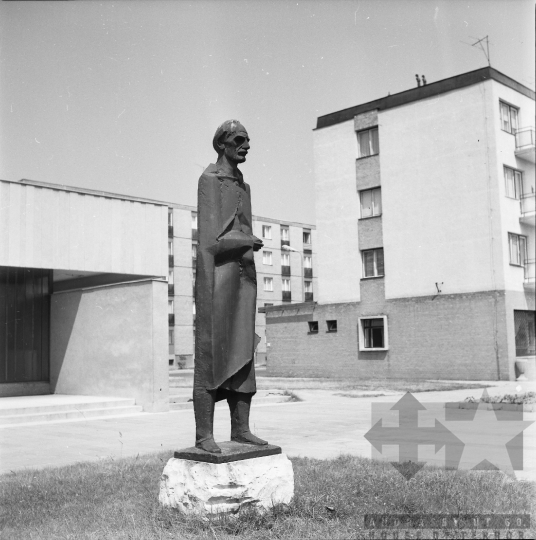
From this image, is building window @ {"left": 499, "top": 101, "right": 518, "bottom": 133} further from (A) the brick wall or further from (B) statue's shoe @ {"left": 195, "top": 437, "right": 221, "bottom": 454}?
(B) statue's shoe @ {"left": 195, "top": 437, "right": 221, "bottom": 454}

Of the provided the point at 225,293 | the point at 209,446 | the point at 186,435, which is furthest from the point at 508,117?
the point at 209,446

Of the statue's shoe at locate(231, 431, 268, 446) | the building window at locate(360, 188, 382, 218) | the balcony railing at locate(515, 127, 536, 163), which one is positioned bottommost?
the statue's shoe at locate(231, 431, 268, 446)

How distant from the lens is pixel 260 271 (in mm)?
67875

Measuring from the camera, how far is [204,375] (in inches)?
230

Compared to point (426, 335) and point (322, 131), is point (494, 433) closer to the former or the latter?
point (426, 335)

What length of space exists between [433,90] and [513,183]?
5431mm

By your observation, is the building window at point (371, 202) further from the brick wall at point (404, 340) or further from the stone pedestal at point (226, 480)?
the stone pedestal at point (226, 480)

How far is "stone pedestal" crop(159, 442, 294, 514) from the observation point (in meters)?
5.45

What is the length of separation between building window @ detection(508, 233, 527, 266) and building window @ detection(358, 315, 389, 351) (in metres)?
6.42

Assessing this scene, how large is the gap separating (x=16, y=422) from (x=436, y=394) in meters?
12.1

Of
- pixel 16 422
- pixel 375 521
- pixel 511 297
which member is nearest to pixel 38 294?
pixel 16 422

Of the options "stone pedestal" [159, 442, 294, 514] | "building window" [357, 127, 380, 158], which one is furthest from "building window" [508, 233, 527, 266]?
"stone pedestal" [159, 442, 294, 514]

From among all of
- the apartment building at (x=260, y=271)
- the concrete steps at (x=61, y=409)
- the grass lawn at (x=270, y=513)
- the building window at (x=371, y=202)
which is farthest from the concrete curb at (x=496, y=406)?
the apartment building at (x=260, y=271)

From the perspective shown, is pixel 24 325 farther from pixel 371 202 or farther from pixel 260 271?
pixel 260 271
